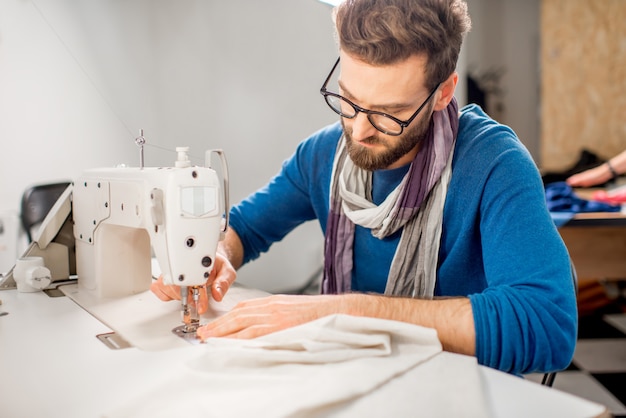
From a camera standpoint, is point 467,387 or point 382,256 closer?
point 467,387

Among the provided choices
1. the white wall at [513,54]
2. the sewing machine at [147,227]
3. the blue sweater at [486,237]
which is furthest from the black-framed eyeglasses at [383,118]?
the white wall at [513,54]

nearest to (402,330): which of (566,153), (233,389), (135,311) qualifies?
(233,389)

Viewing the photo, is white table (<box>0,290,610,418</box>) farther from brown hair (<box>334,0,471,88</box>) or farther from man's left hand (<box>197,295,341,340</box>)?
brown hair (<box>334,0,471,88</box>)

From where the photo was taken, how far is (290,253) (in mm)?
2277

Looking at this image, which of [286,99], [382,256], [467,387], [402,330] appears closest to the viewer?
[467,387]

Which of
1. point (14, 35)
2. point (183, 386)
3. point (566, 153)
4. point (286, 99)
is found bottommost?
point (183, 386)

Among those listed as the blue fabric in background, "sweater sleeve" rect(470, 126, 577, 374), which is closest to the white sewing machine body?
"sweater sleeve" rect(470, 126, 577, 374)

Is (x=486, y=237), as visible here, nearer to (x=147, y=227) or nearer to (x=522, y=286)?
(x=522, y=286)

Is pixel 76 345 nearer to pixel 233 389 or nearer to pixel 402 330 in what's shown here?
pixel 233 389

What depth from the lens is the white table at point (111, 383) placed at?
0.71 meters

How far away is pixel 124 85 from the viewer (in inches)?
61.4

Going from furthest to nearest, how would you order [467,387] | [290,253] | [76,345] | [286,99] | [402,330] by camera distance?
[290,253] < [286,99] < [76,345] < [402,330] < [467,387]

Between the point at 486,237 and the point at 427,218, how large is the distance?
0.17m

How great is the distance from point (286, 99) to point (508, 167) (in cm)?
104
